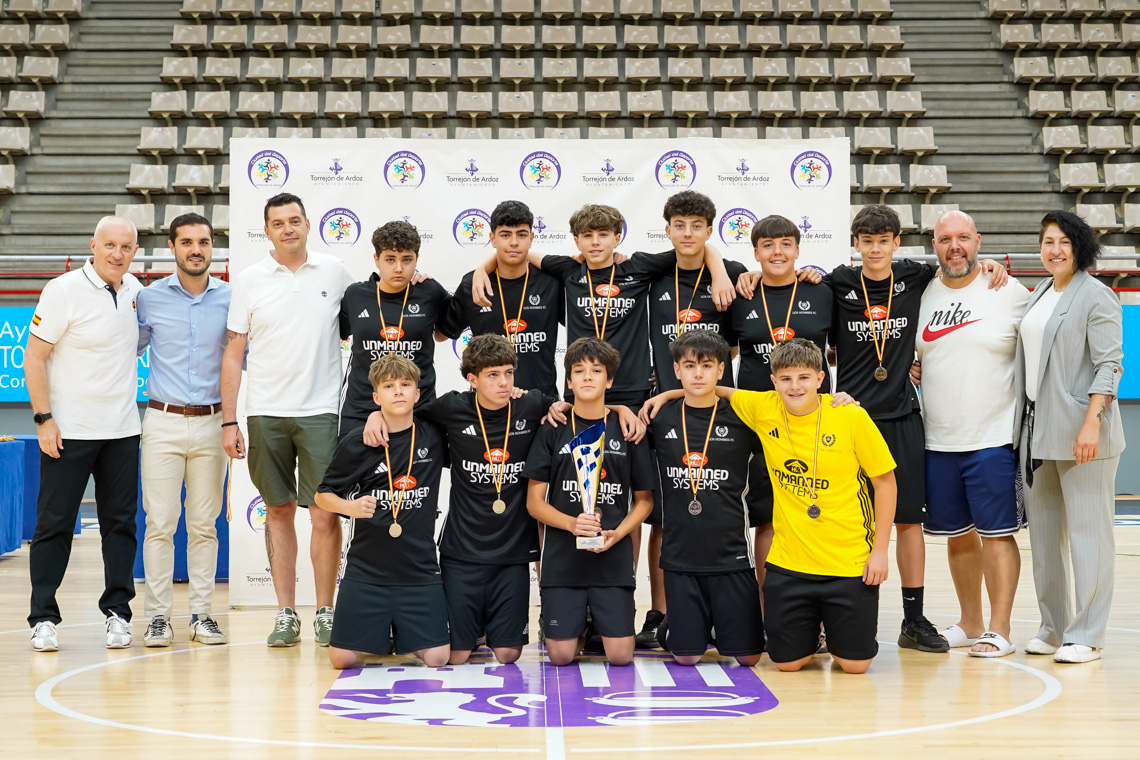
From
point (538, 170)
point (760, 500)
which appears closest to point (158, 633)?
point (760, 500)

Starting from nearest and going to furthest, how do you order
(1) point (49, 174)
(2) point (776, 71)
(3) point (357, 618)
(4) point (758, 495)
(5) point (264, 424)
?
(3) point (357, 618)
(4) point (758, 495)
(5) point (264, 424)
(1) point (49, 174)
(2) point (776, 71)

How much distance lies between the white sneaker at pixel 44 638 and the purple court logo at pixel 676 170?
14.0 ft

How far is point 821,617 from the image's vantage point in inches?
169

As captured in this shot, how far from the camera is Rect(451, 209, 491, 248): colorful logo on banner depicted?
20.9ft

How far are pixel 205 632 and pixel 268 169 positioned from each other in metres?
2.94

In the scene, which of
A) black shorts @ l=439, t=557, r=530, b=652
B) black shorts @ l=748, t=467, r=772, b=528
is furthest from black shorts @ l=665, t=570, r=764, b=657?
black shorts @ l=439, t=557, r=530, b=652

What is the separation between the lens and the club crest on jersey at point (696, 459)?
4.43 metres

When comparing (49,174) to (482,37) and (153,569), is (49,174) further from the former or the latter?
(153,569)

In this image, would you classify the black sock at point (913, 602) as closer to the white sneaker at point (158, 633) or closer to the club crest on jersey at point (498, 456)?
the club crest on jersey at point (498, 456)

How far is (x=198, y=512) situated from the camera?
4.98m

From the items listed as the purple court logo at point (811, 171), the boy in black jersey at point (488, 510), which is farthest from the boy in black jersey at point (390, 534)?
the purple court logo at point (811, 171)

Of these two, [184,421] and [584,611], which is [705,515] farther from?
[184,421]

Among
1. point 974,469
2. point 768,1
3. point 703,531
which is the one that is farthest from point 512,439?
point 768,1

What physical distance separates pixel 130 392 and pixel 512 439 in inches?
76.1
